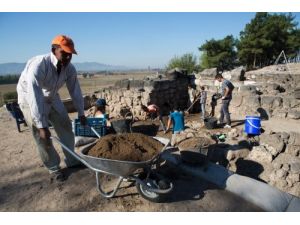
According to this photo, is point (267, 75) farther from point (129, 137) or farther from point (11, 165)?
point (11, 165)

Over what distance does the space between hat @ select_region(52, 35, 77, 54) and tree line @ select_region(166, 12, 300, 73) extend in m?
21.0

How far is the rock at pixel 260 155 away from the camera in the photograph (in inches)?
168

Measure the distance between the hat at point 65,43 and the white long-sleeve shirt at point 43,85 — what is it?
27 cm

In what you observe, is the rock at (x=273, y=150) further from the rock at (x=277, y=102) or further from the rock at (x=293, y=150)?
the rock at (x=277, y=102)

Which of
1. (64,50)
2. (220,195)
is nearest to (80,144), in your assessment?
(64,50)

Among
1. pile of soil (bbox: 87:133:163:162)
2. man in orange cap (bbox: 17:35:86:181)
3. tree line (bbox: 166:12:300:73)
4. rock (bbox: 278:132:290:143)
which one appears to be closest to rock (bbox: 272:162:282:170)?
rock (bbox: 278:132:290:143)

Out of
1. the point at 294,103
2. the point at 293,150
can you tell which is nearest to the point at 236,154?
the point at 293,150

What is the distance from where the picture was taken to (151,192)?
287cm

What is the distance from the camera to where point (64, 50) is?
274 centimetres

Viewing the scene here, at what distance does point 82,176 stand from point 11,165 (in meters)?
1.59

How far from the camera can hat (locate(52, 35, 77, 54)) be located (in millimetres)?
2721

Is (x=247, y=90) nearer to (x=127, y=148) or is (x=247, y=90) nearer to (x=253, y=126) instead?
(x=253, y=126)

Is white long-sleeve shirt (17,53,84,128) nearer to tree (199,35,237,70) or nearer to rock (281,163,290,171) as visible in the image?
rock (281,163,290,171)

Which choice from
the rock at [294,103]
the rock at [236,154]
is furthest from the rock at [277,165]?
the rock at [294,103]
